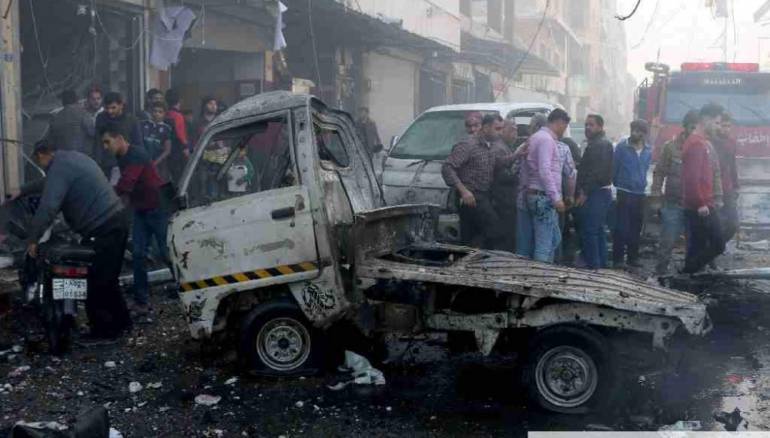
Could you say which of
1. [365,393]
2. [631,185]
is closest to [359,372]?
[365,393]

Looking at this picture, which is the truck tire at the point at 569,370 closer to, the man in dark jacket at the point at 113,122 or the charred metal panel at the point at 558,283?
the charred metal panel at the point at 558,283

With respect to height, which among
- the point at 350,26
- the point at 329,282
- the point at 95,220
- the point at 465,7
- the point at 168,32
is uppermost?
the point at 465,7

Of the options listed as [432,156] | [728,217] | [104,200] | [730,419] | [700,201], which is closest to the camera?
[730,419]

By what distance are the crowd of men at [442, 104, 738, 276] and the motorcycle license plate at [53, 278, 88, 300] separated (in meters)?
3.65

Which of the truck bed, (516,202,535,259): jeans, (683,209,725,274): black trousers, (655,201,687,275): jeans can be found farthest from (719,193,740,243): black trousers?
the truck bed

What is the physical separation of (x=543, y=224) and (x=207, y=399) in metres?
3.60

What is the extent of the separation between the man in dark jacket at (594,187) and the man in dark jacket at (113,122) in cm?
480

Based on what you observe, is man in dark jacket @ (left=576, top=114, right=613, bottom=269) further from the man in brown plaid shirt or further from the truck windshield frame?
the truck windshield frame

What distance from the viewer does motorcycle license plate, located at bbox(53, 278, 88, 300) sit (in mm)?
6297

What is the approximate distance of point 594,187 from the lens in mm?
8922

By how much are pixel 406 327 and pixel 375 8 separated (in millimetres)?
13809

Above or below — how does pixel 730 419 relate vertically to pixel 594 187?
below

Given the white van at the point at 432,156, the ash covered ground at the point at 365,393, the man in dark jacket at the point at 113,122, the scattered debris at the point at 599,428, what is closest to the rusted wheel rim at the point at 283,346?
the ash covered ground at the point at 365,393

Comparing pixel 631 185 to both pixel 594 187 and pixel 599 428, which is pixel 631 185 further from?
pixel 599 428
